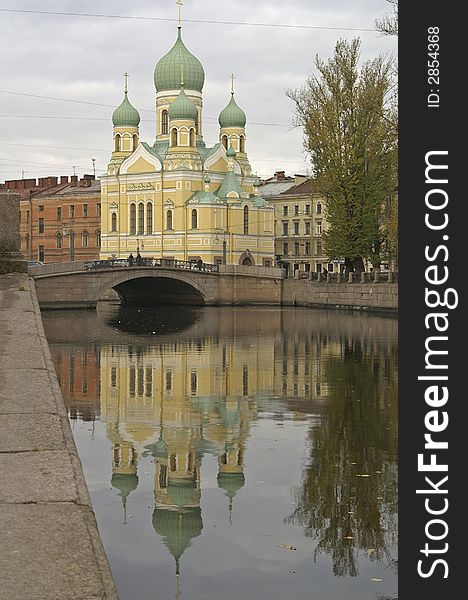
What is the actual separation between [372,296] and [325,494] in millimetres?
39333

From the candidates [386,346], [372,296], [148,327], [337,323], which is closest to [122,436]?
[386,346]

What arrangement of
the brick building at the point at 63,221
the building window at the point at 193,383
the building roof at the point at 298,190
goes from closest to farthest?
the building window at the point at 193,383
the building roof at the point at 298,190
the brick building at the point at 63,221

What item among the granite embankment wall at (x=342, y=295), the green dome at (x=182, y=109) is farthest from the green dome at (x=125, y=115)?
the granite embankment wall at (x=342, y=295)

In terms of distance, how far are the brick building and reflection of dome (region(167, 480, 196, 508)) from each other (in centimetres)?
7229

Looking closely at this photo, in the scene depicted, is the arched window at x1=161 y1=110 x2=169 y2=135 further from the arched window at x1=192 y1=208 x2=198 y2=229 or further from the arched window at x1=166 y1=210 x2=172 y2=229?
the arched window at x1=192 y1=208 x2=198 y2=229

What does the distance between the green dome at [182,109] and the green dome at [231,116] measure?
207 inches

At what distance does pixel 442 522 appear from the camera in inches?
208

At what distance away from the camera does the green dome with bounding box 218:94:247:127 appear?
246ft

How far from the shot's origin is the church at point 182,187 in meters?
68.6

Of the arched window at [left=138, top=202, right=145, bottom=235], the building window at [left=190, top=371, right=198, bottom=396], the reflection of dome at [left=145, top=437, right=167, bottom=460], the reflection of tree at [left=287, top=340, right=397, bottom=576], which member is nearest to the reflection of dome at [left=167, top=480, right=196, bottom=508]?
the reflection of tree at [left=287, top=340, right=397, bottom=576]

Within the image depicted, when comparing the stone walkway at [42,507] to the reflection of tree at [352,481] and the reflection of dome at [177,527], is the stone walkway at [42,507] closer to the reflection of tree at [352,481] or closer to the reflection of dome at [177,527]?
the reflection of dome at [177,527]

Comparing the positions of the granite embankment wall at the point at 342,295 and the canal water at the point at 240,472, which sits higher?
the granite embankment wall at the point at 342,295

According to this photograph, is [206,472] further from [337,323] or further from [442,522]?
[337,323]

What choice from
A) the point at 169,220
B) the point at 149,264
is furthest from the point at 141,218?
the point at 149,264
